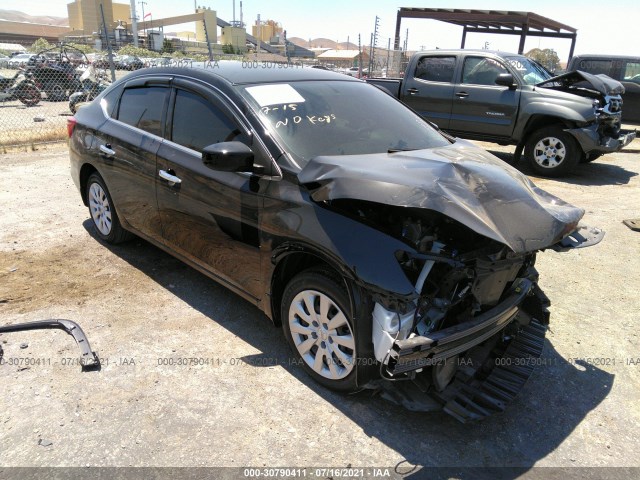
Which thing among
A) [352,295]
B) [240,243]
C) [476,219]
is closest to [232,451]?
[352,295]

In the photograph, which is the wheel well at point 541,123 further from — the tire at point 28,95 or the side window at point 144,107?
the tire at point 28,95

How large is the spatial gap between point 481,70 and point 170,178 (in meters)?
6.94

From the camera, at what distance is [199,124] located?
349cm

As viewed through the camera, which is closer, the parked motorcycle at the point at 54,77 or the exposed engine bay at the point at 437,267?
the exposed engine bay at the point at 437,267

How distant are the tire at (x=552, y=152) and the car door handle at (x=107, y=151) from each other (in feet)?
22.1

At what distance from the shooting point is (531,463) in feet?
8.01

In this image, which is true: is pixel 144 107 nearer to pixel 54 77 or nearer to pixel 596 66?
pixel 596 66

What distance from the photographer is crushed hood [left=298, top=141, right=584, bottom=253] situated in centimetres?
230

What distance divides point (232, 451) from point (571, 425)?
1857mm

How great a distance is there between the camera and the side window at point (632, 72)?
12.2 metres

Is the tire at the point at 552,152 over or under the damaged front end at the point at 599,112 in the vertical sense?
under

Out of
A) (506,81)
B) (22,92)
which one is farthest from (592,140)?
(22,92)

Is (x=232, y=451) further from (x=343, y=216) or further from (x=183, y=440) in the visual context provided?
(x=343, y=216)

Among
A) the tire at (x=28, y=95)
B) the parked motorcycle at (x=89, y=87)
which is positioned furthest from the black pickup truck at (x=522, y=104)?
the tire at (x=28, y=95)
